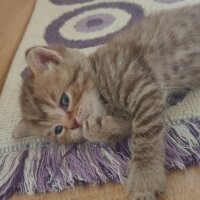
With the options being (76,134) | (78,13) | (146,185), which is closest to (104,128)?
(76,134)

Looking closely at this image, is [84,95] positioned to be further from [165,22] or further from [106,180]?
[165,22]

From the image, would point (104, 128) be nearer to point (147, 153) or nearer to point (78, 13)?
point (147, 153)

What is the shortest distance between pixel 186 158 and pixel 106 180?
19 centimetres

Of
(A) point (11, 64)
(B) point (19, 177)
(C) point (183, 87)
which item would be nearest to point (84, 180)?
(B) point (19, 177)

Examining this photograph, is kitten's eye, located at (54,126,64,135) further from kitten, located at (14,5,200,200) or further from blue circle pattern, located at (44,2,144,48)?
blue circle pattern, located at (44,2,144,48)

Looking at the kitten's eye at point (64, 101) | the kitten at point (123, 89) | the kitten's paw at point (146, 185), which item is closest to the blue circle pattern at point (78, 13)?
the kitten at point (123, 89)

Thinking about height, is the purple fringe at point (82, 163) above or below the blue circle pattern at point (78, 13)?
below

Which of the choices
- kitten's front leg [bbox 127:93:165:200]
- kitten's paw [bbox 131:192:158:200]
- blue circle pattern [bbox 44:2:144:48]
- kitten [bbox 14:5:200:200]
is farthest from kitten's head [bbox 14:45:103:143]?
blue circle pattern [bbox 44:2:144:48]

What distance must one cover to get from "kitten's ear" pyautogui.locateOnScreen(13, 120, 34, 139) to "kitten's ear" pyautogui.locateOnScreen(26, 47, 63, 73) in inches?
5.9

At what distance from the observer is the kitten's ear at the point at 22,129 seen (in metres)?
1.15

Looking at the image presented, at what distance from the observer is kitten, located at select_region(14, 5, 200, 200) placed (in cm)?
99

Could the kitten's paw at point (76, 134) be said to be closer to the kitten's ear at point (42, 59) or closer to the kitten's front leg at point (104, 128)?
the kitten's front leg at point (104, 128)

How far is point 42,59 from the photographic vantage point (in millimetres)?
1153

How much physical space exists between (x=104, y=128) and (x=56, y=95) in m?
0.16
